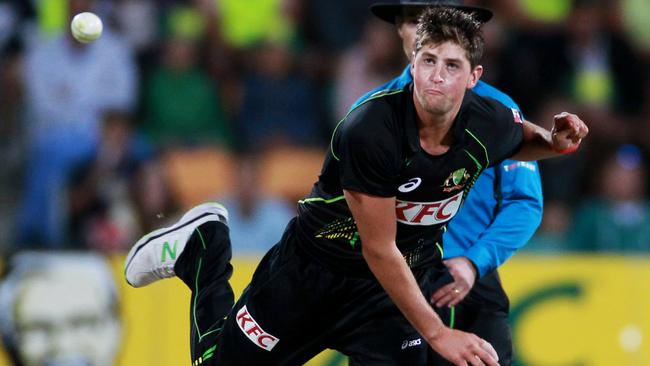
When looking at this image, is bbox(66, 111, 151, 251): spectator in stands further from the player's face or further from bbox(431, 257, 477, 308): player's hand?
the player's face

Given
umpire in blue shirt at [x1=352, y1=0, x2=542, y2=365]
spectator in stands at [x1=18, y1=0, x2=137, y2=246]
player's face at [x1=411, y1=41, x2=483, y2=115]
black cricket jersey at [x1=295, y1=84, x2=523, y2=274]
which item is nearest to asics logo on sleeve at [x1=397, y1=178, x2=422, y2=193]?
black cricket jersey at [x1=295, y1=84, x2=523, y2=274]

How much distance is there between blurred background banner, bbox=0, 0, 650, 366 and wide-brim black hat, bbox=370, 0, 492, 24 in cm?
299

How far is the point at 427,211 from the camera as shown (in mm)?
5055

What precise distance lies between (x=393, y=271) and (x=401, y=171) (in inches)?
16.8

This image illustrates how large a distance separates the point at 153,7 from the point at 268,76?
1.23 m

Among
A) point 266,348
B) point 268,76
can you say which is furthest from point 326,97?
point 266,348

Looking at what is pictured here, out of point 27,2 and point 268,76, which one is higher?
point 27,2

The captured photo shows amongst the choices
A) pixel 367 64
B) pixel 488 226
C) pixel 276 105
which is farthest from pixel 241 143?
pixel 488 226

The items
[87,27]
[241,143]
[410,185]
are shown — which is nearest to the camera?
[410,185]

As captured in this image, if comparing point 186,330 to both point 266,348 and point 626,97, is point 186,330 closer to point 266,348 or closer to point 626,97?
point 266,348

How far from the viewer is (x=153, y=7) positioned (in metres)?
10.2

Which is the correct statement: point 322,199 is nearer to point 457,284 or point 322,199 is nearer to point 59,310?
point 457,284

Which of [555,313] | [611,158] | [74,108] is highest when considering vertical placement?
[74,108]

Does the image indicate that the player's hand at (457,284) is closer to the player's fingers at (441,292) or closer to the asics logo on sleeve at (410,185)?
the player's fingers at (441,292)
